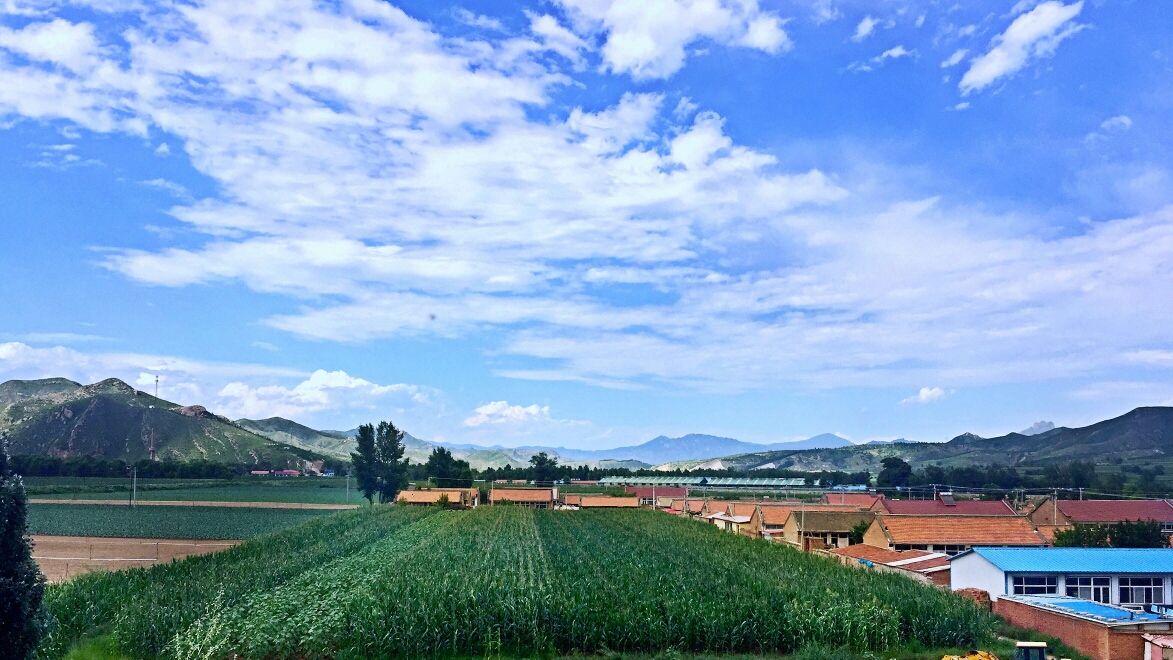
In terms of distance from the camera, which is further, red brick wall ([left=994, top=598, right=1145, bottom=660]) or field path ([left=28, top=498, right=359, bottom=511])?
field path ([left=28, top=498, right=359, bottom=511])

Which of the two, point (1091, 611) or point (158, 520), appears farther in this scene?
point (158, 520)

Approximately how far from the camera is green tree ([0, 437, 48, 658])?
17859mm

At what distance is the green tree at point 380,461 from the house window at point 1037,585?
9607 cm

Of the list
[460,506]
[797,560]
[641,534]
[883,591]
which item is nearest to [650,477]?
[460,506]

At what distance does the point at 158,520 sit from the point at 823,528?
57682mm

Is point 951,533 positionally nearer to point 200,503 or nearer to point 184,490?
point 200,503

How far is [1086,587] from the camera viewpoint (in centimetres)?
3750

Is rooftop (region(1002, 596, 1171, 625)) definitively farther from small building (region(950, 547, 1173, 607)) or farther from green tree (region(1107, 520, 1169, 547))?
green tree (region(1107, 520, 1169, 547))

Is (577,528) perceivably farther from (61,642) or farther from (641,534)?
(61,642)

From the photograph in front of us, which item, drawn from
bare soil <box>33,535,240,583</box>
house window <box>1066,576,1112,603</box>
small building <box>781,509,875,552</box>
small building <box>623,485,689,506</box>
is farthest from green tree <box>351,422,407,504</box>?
house window <box>1066,576,1112,603</box>

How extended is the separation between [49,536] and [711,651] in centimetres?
5799

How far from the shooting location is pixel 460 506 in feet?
348

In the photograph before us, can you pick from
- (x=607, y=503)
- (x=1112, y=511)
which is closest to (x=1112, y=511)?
(x=1112, y=511)

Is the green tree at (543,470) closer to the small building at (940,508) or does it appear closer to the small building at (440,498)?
the small building at (440,498)
